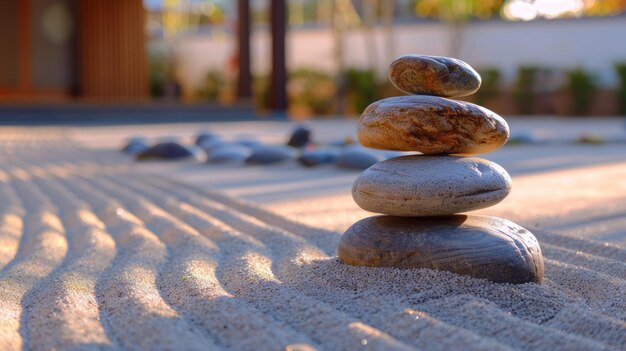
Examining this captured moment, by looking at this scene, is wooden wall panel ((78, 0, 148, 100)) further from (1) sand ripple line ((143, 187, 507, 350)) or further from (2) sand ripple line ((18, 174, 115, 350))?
(1) sand ripple line ((143, 187, 507, 350))

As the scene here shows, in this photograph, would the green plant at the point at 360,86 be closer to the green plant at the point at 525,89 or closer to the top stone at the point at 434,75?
the green plant at the point at 525,89

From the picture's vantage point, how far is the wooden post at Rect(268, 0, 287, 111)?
1307cm

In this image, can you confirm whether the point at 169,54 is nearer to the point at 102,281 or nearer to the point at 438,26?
the point at 438,26

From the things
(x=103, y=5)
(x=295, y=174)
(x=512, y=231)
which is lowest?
(x=295, y=174)

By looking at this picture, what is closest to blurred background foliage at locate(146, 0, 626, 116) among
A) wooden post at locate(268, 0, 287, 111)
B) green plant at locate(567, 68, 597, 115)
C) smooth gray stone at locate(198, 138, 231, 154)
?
green plant at locate(567, 68, 597, 115)

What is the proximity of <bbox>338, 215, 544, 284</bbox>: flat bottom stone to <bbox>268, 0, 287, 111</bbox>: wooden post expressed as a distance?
10827mm

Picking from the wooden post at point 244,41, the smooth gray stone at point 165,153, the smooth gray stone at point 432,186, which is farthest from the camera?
the wooden post at point 244,41

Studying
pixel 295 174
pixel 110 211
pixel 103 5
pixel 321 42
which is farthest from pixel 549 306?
pixel 321 42

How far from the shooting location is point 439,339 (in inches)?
73.5

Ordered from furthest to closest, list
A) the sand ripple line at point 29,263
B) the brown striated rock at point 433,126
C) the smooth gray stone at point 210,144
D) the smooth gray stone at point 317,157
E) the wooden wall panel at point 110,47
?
the wooden wall panel at point 110,47, the smooth gray stone at point 210,144, the smooth gray stone at point 317,157, the brown striated rock at point 433,126, the sand ripple line at point 29,263

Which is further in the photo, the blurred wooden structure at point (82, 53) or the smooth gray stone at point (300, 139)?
the blurred wooden structure at point (82, 53)

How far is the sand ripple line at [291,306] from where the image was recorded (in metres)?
1.85

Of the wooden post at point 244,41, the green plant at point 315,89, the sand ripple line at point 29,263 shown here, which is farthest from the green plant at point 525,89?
the sand ripple line at point 29,263

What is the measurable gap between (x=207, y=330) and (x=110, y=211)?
6.89ft
